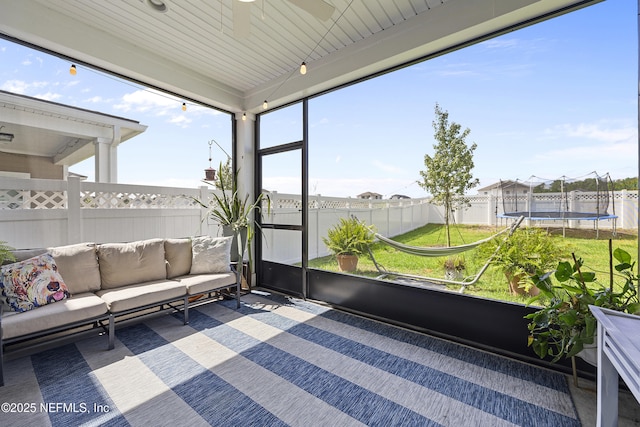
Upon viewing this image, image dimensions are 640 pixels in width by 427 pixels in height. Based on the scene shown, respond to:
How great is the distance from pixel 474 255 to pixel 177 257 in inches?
130

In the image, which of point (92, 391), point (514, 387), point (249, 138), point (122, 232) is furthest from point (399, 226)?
point (122, 232)

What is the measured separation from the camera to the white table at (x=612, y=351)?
1229 millimetres

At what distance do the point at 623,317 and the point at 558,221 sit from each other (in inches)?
45.3

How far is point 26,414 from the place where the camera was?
1786 millimetres

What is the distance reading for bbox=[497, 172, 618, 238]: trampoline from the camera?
222 cm

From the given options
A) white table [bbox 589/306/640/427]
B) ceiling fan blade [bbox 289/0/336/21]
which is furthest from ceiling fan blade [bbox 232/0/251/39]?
white table [bbox 589/306/640/427]

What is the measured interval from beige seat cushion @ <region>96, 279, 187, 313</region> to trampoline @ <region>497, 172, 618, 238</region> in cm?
329

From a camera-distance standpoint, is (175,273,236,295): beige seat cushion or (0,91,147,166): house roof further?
(175,273,236,295): beige seat cushion

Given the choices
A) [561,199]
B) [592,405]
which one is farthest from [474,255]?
[592,405]

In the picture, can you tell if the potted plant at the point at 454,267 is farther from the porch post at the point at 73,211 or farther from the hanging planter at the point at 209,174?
the porch post at the point at 73,211

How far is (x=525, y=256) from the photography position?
258 centimetres

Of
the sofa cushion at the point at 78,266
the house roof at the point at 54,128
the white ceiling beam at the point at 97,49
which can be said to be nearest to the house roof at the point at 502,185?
the white ceiling beam at the point at 97,49

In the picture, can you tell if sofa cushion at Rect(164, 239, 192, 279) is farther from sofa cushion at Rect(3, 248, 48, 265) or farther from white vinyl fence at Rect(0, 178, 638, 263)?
sofa cushion at Rect(3, 248, 48, 265)

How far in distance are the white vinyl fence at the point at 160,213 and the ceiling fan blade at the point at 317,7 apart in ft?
6.44
